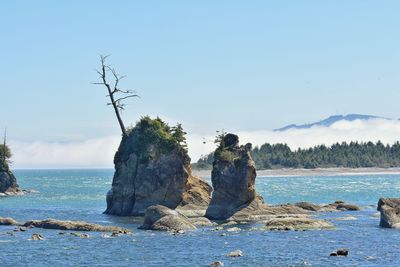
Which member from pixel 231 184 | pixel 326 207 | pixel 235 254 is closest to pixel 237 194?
pixel 231 184

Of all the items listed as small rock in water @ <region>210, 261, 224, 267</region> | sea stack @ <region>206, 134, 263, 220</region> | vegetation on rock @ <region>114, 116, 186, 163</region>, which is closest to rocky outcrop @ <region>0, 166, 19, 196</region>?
vegetation on rock @ <region>114, 116, 186, 163</region>

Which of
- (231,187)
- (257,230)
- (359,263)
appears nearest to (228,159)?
(231,187)

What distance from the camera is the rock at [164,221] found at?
8288cm

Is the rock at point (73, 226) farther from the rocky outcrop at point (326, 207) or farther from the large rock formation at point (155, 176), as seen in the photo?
the rocky outcrop at point (326, 207)

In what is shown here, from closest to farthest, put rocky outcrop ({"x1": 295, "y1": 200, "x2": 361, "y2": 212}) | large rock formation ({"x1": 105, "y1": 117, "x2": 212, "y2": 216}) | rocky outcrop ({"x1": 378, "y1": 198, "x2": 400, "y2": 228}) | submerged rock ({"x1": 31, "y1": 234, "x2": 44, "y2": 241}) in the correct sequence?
submerged rock ({"x1": 31, "y1": 234, "x2": 44, "y2": 241})
rocky outcrop ({"x1": 378, "y1": 198, "x2": 400, "y2": 228})
large rock formation ({"x1": 105, "y1": 117, "x2": 212, "y2": 216})
rocky outcrop ({"x1": 295, "y1": 200, "x2": 361, "y2": 212})

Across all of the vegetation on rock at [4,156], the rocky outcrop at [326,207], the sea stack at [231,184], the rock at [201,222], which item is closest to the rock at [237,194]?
the sea stack at [231,184]

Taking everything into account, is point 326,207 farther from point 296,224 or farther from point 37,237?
point 37,237

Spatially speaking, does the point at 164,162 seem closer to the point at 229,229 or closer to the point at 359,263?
the point at 229,229

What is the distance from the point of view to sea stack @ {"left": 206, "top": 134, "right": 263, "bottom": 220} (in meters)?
99.5

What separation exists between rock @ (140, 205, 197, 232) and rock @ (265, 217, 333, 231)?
8.26 meters

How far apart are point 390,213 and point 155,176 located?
1285 inches

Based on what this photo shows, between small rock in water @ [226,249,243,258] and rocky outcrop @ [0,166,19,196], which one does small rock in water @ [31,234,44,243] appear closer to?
small rock in water @ [226,249,243,258]

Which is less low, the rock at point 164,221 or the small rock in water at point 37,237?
the rock at point 164,221

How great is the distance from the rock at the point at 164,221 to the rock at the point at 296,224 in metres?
8.26
